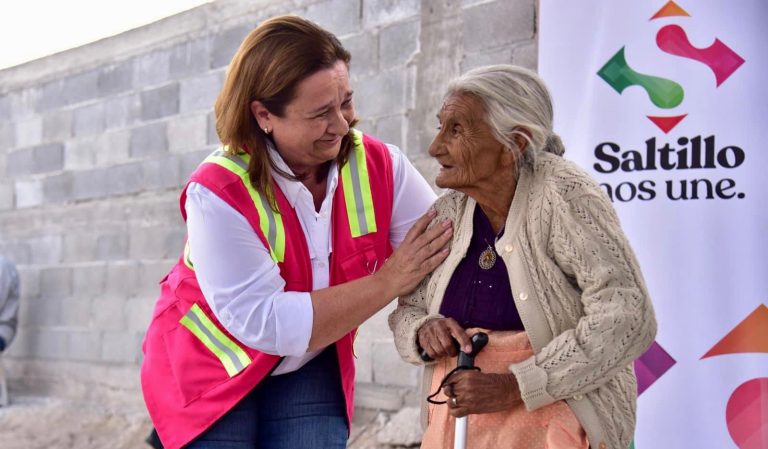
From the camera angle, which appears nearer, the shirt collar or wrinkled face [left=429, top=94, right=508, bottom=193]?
wrinkled face [left=429, top=94, right=508, bottom=193]

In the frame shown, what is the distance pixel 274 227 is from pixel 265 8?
126 inches

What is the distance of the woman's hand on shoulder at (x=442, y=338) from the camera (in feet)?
5.43

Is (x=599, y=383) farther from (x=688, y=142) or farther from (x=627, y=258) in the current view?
(x=688, y=142)

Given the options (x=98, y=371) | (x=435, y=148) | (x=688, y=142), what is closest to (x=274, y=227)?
(x=435, y=148)

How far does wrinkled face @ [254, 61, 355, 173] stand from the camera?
1920 millimetres

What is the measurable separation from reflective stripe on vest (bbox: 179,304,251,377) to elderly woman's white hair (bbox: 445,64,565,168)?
709mm

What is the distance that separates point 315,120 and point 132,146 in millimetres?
4030

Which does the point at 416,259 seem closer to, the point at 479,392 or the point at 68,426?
the point at 479,392

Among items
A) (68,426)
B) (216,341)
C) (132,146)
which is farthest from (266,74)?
(68,426)

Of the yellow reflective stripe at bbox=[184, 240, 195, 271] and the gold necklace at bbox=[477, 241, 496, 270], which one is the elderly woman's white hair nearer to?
the gold necklace at bbox=[477, 241, 496, 270]

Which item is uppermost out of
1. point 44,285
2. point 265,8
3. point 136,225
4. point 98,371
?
point 265,8

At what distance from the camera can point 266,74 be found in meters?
1.90

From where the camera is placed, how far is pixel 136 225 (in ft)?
18.5

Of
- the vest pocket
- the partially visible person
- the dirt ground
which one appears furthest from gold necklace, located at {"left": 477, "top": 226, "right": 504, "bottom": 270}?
the partially visible person
